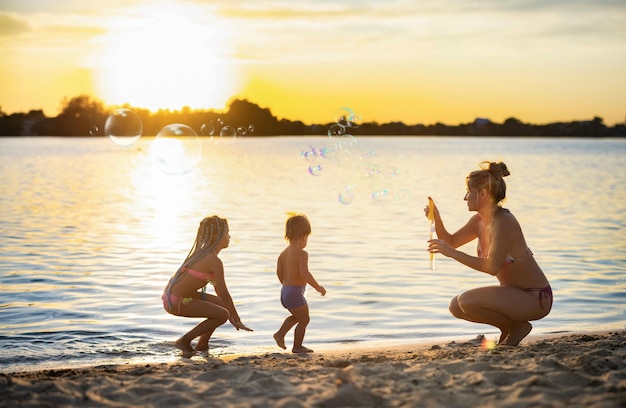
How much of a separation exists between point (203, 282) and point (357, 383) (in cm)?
259

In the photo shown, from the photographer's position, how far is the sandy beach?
5480mm

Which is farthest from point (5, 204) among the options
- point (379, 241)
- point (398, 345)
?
point (398, 345)

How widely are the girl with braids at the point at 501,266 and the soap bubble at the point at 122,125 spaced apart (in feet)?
38.1

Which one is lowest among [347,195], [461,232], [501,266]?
[501,266]

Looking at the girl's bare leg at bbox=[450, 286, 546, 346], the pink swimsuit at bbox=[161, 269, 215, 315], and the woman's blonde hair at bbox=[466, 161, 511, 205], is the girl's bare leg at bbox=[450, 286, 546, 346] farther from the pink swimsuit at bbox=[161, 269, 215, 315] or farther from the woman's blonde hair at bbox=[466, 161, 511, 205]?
the pink swimsuit at bbox=[161, 269, 215, 315]

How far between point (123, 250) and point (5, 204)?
11.8 metres

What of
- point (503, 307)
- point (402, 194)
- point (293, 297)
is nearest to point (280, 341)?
point (293, 297)

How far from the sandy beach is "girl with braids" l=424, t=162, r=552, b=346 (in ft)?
1.41

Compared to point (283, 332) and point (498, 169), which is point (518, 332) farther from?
point (283, 332)

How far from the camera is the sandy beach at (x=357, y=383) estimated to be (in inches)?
216

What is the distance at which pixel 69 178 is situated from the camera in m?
42.4

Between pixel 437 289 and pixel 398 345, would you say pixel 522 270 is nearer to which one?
pixel 398 345

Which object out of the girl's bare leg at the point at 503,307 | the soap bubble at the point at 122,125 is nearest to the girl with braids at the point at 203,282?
the girl's bare leg at the point at 503,307

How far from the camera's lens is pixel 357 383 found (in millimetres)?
5891
